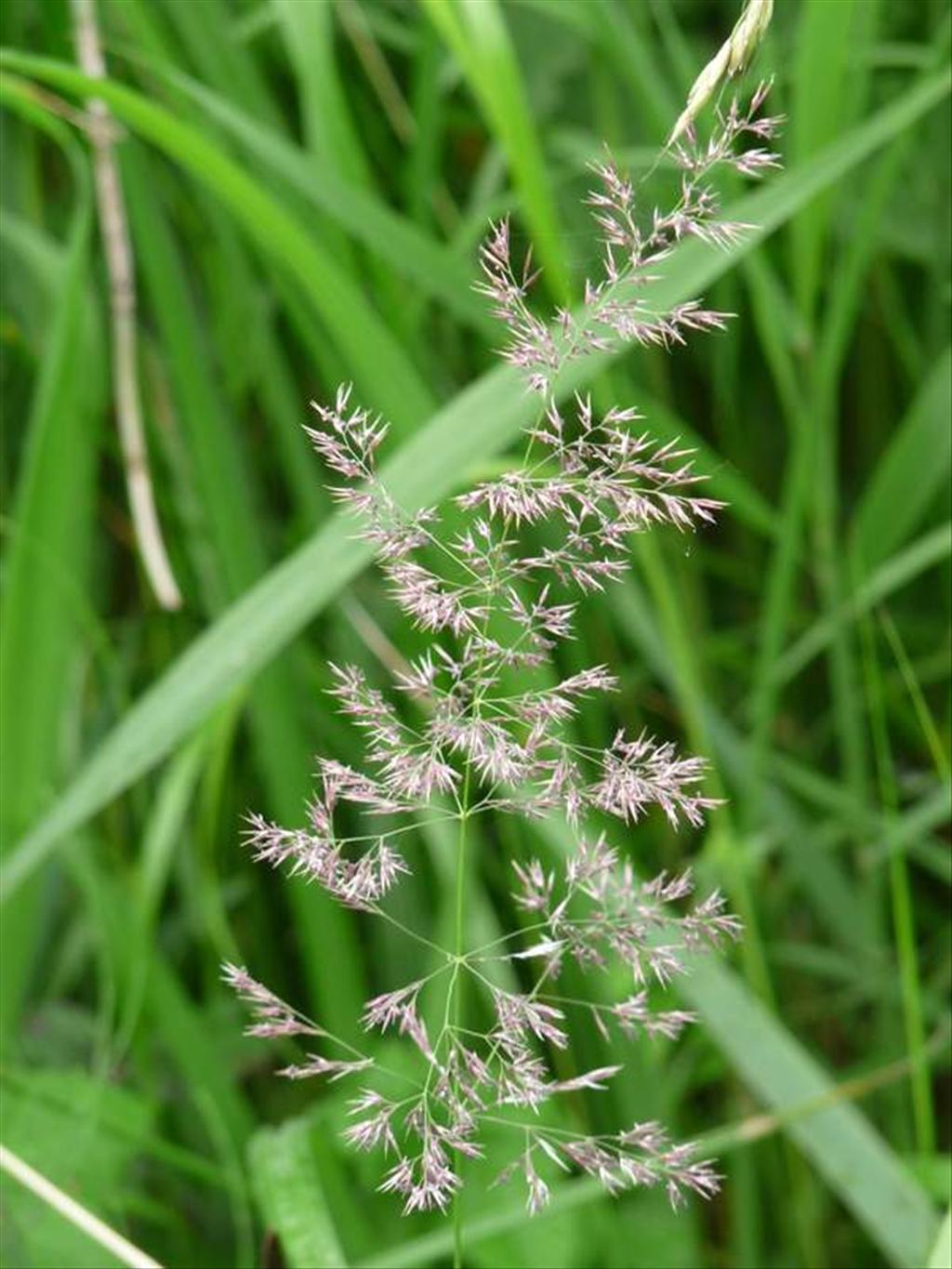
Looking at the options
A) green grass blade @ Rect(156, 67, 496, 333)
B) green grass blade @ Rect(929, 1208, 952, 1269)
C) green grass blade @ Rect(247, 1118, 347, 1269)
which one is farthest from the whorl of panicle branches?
green grass blade @ Rect(156, 67, 496, 333)

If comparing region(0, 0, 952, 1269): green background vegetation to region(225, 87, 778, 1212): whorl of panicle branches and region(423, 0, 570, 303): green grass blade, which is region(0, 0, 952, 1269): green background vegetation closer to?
region(423, 0, 570, 303): green grass blade

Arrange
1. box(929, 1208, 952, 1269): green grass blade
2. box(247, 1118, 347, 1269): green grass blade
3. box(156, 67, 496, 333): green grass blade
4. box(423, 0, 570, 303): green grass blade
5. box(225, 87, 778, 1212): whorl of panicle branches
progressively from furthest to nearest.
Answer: box(156, 67, 496, 333): green grass blade
box(423, 0, 570, 303): green grass blade
box(247, 1118, 347, 1269): green grass blade
box(929, 1208, 952, 1269): green grass blade
box(225, 87, 778, 1212): whorl of panicle branches

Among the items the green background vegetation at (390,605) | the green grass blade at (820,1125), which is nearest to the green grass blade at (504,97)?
the green background vegetation at (390,605)

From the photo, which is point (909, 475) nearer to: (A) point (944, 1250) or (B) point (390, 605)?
(B) point (390, 605)

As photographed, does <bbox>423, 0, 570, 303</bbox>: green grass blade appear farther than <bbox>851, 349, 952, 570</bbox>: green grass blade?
No

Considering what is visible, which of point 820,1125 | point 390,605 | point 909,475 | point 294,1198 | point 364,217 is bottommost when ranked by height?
point 820,1125

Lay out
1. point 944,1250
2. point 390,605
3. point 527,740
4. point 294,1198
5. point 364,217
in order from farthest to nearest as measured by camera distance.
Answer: point 390,605, point 364,217, point 294,1198, point 944,1250, point 527,740

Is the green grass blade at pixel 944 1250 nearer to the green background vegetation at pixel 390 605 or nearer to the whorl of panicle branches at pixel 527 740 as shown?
the whorl of panicle branches at pixel 527 740

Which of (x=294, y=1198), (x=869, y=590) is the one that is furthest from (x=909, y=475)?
(x=294, y=1198)

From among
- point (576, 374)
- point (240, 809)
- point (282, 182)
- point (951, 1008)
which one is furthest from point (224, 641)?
point (951, 1008)
